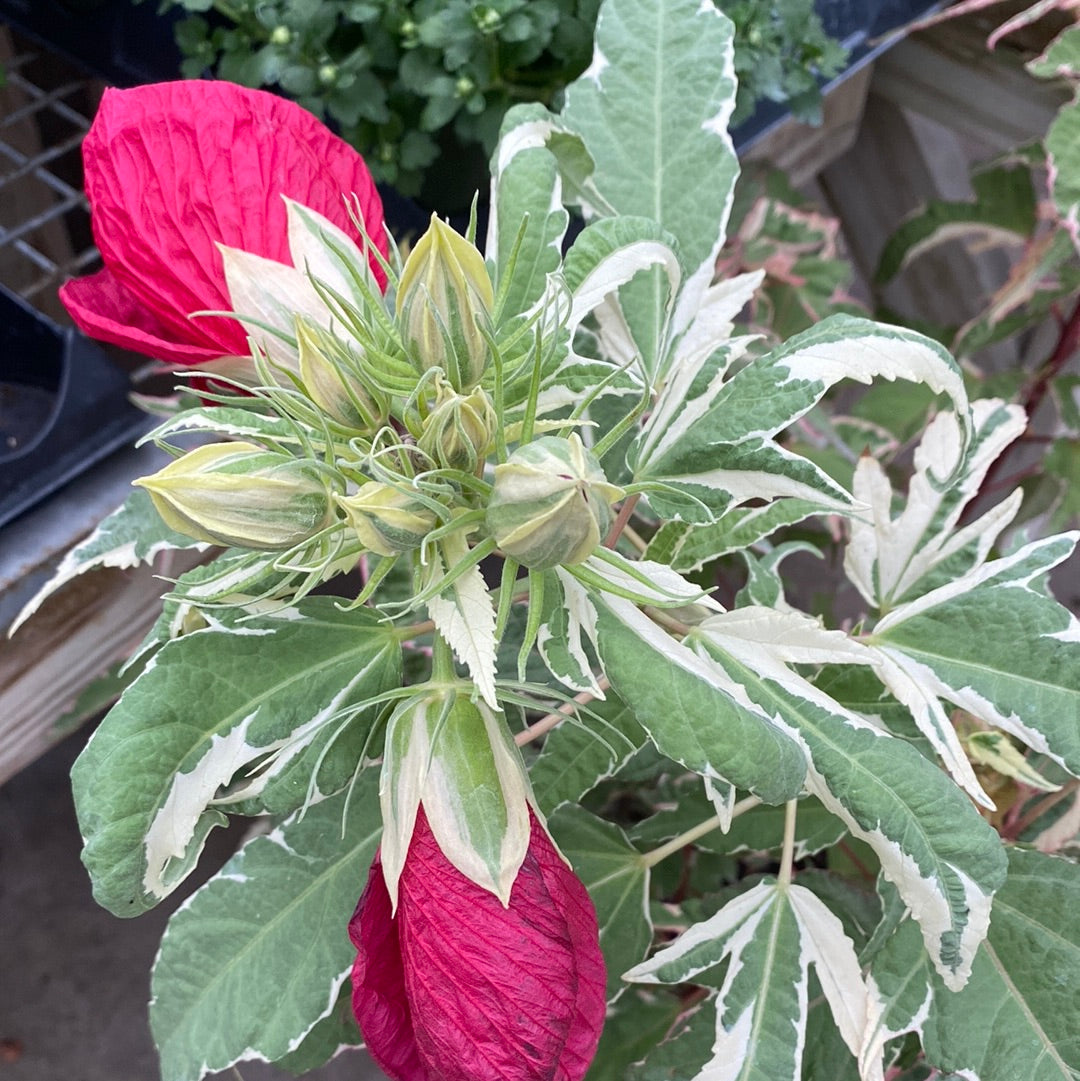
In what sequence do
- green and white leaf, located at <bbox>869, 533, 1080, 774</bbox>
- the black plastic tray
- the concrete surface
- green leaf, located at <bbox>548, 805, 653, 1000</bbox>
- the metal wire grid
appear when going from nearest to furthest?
1. green and white leaf, located at <bbox>869, 533, 1080, 774</bbox>
2. green leaf, located at <bbox>548, 805, 653, 1000</bbox>
3. the black plastic tray
4. the metal wire grid
5. the concrete surface

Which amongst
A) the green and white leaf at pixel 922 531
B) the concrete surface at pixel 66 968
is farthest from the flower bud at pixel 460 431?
the concrete surface at pixel 66 968

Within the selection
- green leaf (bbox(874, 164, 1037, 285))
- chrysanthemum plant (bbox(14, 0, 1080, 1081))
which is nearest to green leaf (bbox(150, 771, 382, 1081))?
chrysanthemum plant (bbox(14, 0, 1080, 1081))

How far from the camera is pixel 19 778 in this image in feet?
3.63

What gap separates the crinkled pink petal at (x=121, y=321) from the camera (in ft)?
1.29

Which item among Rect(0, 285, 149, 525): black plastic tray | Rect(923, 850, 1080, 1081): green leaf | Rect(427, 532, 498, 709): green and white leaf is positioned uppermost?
Rect(427, 532, 498, 709): green and white leaf

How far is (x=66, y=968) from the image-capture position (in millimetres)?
1036

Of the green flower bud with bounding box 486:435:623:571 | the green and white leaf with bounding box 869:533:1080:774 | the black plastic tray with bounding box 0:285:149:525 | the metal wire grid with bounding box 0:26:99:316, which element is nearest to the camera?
the green flower bud with bounding box 486:435:623:571

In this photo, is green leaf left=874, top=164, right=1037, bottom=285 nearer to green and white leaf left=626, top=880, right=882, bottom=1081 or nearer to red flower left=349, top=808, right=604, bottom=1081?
green and white leaf left=626, top=880, right=882, bottom=1081

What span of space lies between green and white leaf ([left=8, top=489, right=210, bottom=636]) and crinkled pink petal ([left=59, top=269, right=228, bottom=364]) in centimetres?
8

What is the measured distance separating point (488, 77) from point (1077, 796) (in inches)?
20.0

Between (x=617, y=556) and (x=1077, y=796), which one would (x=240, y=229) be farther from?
(x=1077, y=796)

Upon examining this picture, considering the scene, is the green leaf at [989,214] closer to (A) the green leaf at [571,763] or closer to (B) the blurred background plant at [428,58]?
(B) the blurred background plant at [428,58]

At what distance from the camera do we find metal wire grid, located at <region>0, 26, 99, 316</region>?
83 cm

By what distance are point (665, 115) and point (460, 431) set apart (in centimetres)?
24
